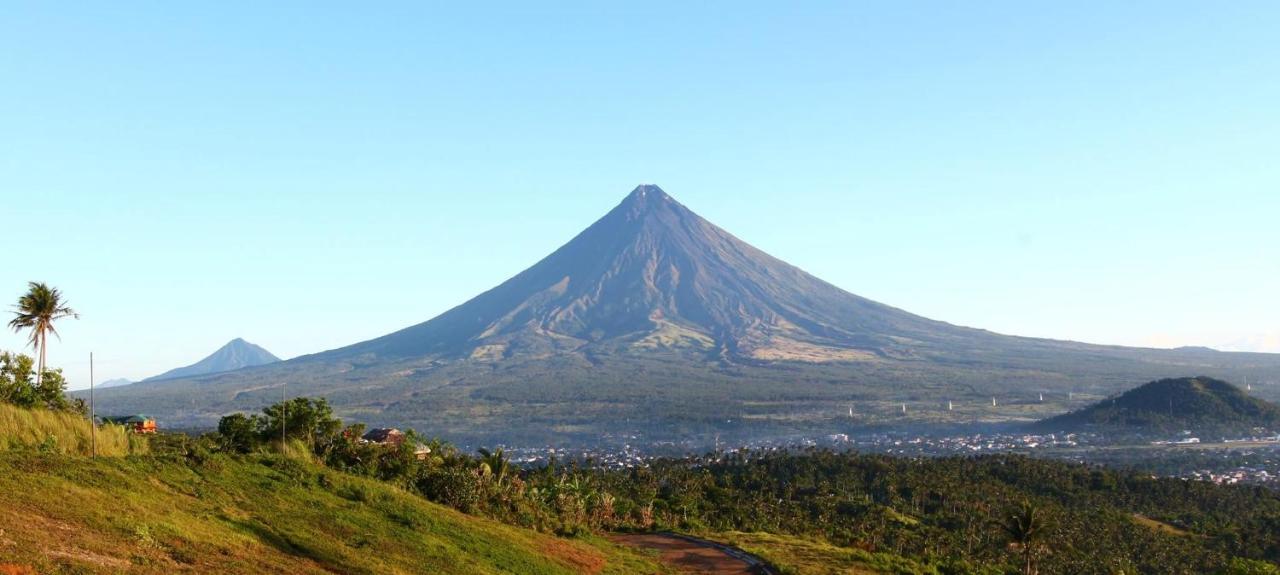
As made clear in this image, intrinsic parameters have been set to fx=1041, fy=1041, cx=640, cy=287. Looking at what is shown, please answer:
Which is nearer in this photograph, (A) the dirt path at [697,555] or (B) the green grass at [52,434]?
(B) the green grass at [52,434]

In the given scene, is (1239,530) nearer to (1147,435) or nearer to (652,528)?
(652,528)

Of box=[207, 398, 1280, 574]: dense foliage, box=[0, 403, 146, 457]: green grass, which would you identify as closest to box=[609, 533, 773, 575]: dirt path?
box=[207, 398, 1280, 574]: dense foliage

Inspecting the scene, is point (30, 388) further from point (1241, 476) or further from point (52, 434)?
point (1241, 476)

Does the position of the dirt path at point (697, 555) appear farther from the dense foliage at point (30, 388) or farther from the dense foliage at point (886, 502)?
the dense foliage at point (30, 388)

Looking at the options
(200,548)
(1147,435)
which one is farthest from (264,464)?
(1147,435)

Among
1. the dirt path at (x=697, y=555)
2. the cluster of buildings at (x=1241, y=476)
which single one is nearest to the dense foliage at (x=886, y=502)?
the dirt path at (x=697, y=555)

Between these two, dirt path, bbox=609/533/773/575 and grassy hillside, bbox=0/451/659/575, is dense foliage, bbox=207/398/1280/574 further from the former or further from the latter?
grassy hillside, bbox=0/451/659/575
